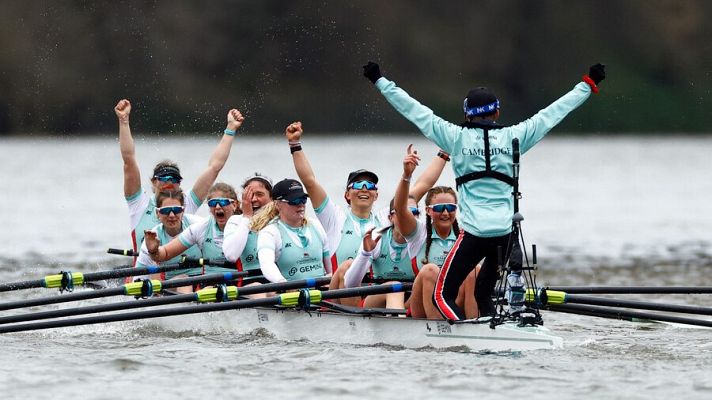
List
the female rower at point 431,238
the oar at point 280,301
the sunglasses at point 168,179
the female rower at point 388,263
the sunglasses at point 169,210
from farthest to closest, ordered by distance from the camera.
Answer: the sunglasses at point 168,179 → the sunglasses at point 169,210 → the female rower at point 388,263 → the oar at point 280,301 → the female rower at point 431,238

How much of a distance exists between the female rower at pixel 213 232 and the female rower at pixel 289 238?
3.56ft

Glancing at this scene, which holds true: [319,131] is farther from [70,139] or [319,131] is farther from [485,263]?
[485,263]

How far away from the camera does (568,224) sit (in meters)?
28.3

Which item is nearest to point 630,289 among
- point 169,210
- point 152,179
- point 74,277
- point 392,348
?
point 392,348

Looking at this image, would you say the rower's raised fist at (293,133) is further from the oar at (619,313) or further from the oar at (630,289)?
the oar at (619,313)

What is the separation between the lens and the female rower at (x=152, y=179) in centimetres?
1379

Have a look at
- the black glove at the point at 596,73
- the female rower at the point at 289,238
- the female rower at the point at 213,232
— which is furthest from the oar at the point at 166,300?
the black glove at the point at 596,73

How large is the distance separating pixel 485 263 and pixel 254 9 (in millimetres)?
72186

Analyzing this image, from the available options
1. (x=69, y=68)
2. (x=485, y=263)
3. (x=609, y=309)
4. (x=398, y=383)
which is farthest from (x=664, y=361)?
(x=69, y=68)

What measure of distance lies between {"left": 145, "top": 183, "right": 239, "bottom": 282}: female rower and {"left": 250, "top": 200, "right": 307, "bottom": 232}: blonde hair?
1.04m

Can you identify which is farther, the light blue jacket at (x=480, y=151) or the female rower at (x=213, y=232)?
the female rower at (x=213, y=232)

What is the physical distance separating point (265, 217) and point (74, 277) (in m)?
2.06

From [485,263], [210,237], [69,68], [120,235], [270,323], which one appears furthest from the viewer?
[69,68]

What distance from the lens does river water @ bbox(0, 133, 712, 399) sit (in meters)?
9.74
